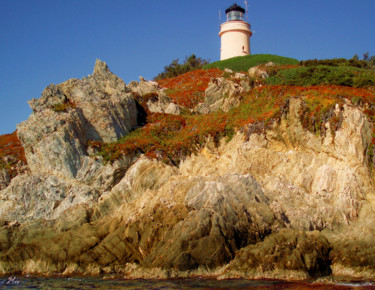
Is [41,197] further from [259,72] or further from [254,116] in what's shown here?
[259,72]

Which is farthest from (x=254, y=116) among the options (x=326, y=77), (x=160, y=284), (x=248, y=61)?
(x=248, y=61)

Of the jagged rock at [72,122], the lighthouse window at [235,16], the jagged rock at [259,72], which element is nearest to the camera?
the jagged rock at [72,122]

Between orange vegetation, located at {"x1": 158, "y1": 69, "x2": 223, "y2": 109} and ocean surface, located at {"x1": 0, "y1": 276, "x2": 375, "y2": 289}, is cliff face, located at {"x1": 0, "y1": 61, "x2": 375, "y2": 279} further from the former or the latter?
orange vegetation, located at {"x1": 158, "y1": 69, "x2": 223, "y2": 109}

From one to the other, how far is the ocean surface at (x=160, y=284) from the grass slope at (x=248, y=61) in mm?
36157

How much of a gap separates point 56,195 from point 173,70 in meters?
40.9

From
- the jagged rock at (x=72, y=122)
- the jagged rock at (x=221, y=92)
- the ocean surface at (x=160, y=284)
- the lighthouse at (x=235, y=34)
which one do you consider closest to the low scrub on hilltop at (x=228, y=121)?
the jagged rock at (x=72, y=122)

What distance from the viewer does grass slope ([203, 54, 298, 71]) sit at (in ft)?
164

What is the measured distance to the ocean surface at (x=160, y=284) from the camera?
1477 centimetres

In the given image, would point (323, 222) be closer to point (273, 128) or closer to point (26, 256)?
point (273, 128)

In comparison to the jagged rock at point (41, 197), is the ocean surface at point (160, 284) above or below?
below

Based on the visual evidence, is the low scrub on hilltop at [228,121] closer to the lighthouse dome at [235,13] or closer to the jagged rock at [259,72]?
the jagged rock at [259,72]

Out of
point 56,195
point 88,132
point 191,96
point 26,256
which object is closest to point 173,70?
point 191,96

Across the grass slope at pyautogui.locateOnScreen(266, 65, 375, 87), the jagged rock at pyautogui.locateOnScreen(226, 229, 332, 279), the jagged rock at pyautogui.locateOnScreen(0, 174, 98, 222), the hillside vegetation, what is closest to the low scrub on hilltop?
the hillside vegetation

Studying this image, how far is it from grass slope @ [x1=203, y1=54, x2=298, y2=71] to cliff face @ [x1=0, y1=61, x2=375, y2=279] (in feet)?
83.2
